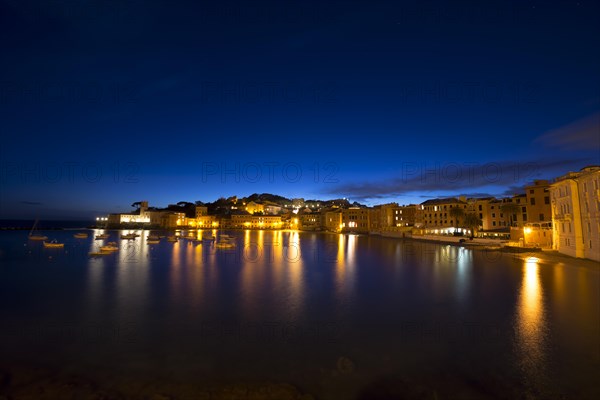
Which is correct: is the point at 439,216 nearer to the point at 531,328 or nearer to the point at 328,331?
the point at 531,328

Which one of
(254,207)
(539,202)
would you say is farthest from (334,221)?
(539,202)

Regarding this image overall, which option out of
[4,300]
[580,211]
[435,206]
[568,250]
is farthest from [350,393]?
[435,206]

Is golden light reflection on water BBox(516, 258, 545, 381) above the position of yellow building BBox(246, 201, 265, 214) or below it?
below

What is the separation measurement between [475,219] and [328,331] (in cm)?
5074

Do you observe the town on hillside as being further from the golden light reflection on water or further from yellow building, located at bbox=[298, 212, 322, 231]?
the golden light reflection on water

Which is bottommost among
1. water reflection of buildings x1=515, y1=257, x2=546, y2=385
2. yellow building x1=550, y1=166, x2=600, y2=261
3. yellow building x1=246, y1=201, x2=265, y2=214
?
water reflection of buildings x1=515, y1=257, x2=546, y2=385

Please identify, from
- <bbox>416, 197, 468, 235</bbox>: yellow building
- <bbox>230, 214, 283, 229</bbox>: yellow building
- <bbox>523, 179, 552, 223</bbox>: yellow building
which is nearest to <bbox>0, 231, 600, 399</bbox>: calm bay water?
<bbox>523, 179, 552, 223</bbox>: yellow building

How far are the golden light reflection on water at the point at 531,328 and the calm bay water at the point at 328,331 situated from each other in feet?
0.19

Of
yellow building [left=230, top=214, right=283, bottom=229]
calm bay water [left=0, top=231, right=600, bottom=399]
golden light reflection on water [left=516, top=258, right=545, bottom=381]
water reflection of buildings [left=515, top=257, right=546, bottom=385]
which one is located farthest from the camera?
yellow building [left=230, top=214, right=283, bottom=229]

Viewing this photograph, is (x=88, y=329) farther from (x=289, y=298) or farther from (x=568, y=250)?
(x=568, y=250)

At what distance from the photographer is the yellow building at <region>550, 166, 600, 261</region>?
23.9 m

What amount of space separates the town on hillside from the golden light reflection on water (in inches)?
407

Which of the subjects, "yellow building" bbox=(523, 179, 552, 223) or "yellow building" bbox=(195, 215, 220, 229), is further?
"yellow building" bbox=(195, 215, 220, 229)

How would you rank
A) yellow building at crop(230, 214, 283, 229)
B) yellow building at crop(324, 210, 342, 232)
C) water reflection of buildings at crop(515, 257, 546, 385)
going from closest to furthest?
water reflection of buildings at crop(515, 257, 546, 385)
yellow building at crop(324, 210, 342, 232)
yellow building at crop(230, 214, 283, 229)
